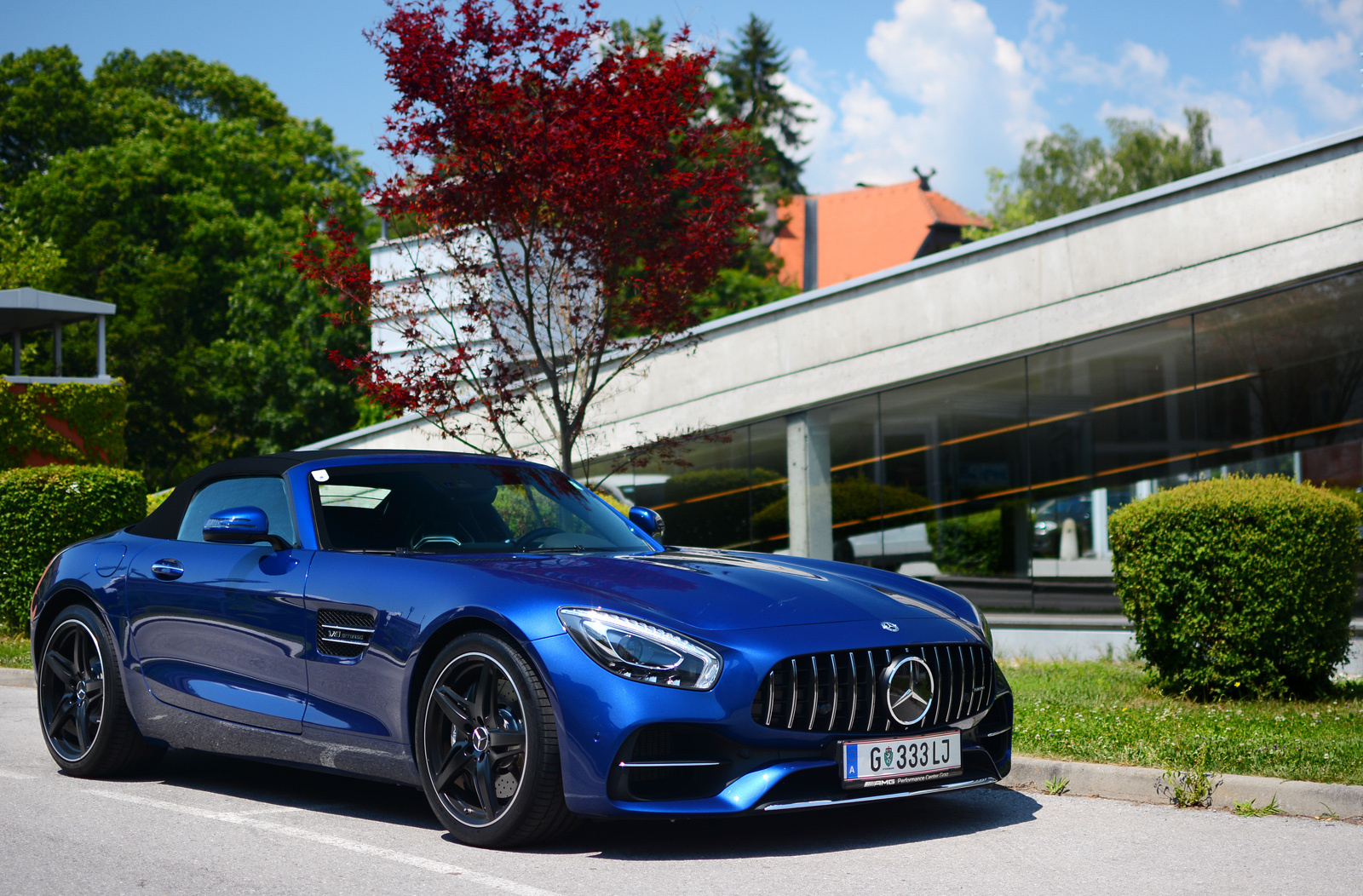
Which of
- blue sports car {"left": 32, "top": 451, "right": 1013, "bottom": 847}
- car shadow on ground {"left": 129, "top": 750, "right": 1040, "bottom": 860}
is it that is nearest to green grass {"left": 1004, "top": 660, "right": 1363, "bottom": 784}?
car shadow on ground {"left": 129, "top": 750, "right": 1040, "bottom": 860}

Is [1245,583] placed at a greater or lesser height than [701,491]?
lesser

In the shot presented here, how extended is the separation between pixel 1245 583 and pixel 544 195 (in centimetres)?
545

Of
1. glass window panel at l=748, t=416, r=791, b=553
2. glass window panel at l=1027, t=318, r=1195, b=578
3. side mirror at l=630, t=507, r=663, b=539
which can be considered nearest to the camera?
side mirror at l=630, t=507, r=663, b=539

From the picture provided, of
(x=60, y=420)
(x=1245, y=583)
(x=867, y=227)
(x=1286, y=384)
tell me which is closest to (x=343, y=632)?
(x=1245, y=583)

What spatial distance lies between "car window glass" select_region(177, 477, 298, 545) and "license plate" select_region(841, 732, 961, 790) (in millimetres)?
2528

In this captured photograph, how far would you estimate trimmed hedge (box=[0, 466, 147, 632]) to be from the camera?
1302 cm

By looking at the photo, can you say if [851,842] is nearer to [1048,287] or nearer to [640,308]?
[640,308]

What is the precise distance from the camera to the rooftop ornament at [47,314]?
68.4 feet

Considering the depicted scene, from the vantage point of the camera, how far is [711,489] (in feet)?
56.5

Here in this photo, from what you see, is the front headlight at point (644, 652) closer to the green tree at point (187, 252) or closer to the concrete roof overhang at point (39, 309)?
the concrete roof overhang at point (39, 309)

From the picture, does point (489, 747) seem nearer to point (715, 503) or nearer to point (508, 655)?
point (508, 655)

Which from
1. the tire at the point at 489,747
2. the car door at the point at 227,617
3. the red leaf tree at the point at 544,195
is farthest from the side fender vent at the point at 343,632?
the red leaf tree at the point at 544,195

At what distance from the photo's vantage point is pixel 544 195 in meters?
9.87

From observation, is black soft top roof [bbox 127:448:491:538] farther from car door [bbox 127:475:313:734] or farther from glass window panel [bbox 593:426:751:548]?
glass window panel [bbox 593:426:751:548]
